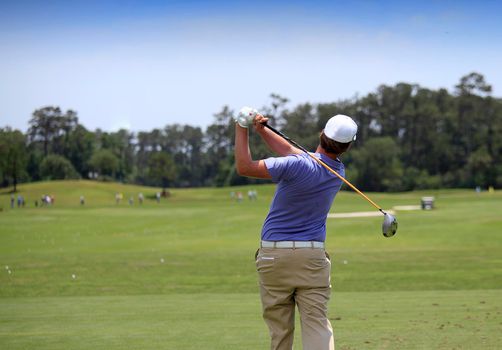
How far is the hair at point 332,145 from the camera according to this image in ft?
19.6

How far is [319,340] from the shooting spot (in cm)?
591

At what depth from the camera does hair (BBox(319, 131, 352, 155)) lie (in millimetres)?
5961

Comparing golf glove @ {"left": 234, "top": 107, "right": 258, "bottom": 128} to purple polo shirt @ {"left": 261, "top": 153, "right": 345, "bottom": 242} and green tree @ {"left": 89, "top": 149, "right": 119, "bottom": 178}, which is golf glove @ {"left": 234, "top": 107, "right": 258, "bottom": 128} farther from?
green tree @ {"left": 89, "top": 149, "right": 119, "bottom": 178}

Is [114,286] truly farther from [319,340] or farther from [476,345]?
[319,340]

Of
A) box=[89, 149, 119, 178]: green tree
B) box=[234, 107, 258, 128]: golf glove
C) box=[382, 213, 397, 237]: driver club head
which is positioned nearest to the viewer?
box=[234, 107, 258, 128]: golf glove

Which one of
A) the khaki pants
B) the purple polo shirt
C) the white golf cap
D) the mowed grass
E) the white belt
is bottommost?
the mowed grass

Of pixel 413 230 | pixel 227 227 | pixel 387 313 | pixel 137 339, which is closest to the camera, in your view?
pixel 137 339

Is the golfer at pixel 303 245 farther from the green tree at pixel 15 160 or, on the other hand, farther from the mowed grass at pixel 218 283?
the green tree at pixel 15 160

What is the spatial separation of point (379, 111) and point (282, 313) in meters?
131

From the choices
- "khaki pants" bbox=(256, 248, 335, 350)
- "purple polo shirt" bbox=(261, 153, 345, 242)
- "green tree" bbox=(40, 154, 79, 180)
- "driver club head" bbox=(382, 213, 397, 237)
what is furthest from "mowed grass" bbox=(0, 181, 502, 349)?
"green tree" bbox=(40, 154, 79, 180)

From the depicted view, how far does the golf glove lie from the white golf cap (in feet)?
2.00

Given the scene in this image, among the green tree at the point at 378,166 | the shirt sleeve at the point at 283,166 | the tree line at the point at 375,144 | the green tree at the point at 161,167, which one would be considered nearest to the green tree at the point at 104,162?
the tree line at the point at 375,144

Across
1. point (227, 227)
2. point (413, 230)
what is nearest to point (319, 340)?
point (413, 230)

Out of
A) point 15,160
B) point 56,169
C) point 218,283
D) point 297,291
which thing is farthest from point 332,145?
point 56,169
